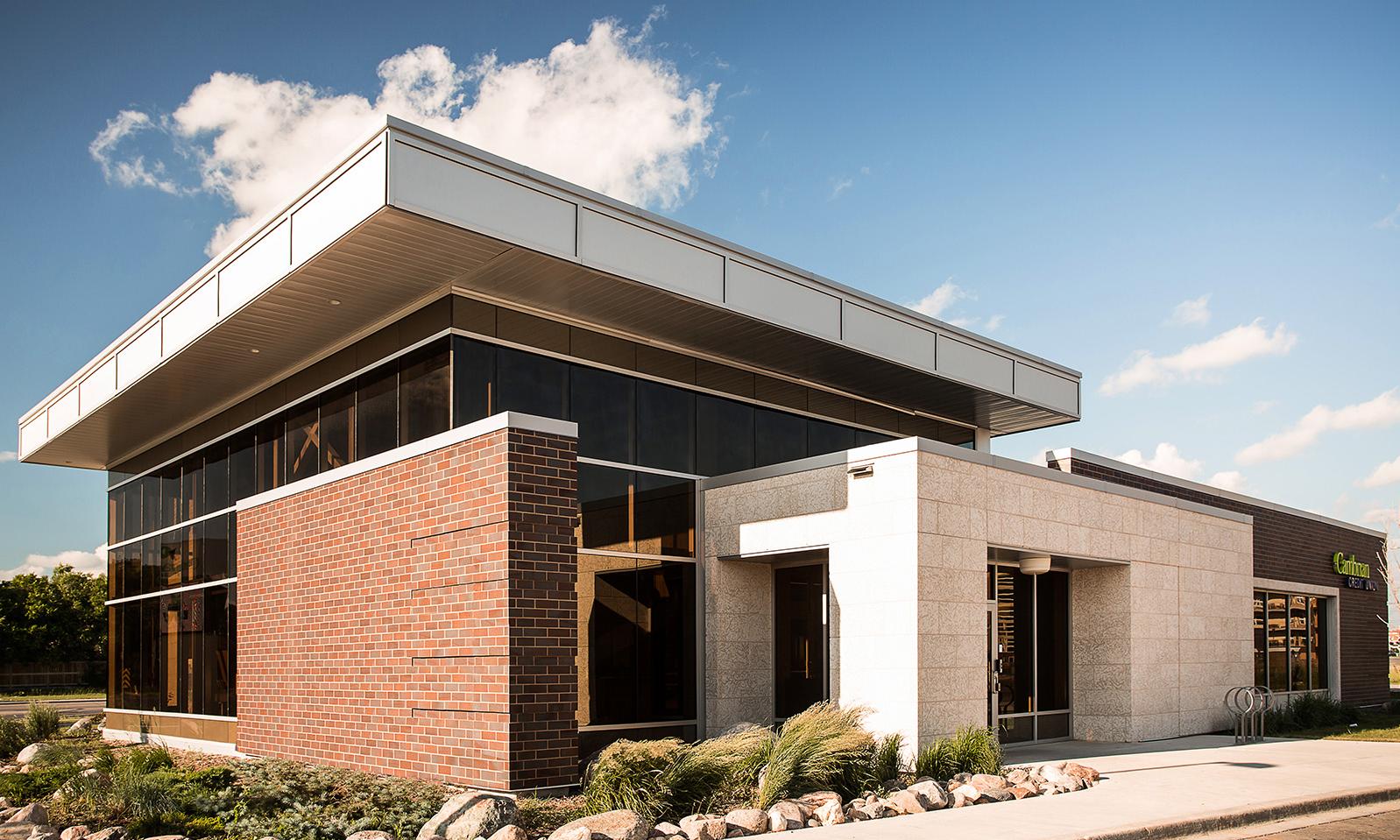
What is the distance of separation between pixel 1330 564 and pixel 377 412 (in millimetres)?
24826

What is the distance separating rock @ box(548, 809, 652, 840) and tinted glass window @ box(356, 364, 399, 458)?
7.71m

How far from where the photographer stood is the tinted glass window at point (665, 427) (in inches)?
674

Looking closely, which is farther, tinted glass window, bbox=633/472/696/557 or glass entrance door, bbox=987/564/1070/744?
glass entrance door, bbox=987/564/1070/744

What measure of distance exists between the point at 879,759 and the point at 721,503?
5273 millimetres

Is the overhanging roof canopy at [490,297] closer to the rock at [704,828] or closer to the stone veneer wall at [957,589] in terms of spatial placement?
the stone veneer wall at [957,589]

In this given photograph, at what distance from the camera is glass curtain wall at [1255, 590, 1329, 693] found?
2545 centimetres

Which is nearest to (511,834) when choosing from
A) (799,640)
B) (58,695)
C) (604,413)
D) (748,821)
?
(748,821)

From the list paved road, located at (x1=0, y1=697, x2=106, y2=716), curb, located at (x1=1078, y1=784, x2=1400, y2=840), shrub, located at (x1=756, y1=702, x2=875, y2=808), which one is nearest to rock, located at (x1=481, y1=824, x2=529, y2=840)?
shrub, located at (x1=756, y1=702, x2=875, y2=808)

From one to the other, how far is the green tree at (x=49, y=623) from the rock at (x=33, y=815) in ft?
183

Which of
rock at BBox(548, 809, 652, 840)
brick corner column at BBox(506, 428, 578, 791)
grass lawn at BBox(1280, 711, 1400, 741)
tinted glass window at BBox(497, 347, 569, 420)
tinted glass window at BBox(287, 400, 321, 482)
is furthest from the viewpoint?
grass lawn at BBox(1280, 711, 1400, 741)

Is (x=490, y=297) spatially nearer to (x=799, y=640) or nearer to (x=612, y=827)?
(x=799, y=640)

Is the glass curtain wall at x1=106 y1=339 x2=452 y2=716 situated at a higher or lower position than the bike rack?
higher

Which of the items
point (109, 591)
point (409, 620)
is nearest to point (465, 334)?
point (409, 620)

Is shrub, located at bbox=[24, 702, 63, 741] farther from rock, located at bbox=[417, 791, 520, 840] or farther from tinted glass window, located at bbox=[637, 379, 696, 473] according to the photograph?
rock, located at bbox=[417, 791, 520, 840]
